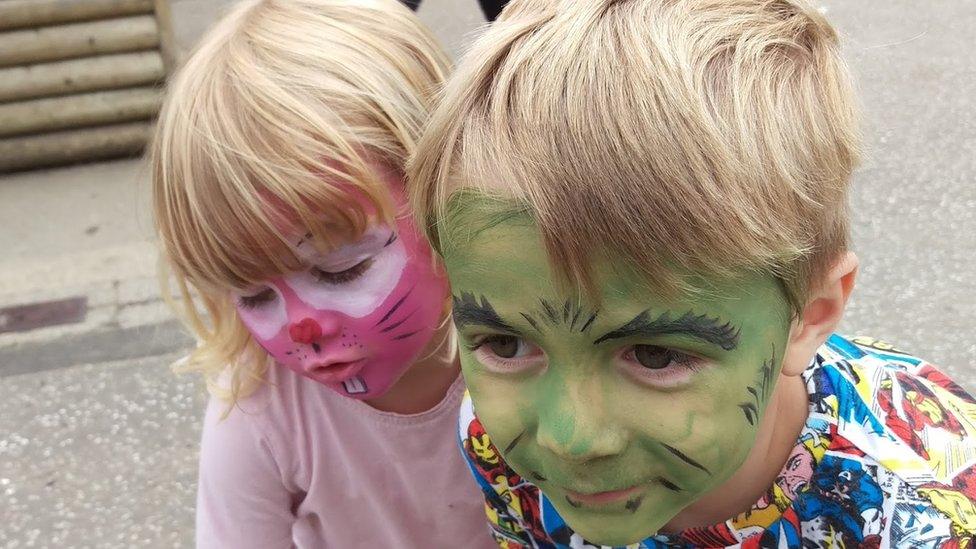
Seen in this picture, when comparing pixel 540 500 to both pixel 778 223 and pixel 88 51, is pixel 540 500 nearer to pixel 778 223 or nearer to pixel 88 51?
pixel 778 223

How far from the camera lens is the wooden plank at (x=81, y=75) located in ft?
15.3

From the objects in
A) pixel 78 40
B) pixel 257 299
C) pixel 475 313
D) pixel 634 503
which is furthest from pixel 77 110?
pixel 634 503

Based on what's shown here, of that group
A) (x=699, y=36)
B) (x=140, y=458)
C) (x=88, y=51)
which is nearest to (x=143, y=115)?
(x=88, y=51)

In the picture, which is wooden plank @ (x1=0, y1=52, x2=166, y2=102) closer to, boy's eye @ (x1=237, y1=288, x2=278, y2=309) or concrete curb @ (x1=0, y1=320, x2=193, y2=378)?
concrete curb @ (x1=0, y1=320, x2=193, y2=378)

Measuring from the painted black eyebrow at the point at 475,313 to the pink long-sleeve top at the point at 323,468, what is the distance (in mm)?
769

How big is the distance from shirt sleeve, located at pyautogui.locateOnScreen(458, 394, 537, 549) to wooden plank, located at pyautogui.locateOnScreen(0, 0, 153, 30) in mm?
3682

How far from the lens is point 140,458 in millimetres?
3080

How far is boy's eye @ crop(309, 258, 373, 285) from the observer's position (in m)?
1.63

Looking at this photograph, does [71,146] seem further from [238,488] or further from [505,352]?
[505,352]

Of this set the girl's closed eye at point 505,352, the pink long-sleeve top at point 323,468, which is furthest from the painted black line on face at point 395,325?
the girl's closed eye at point 505,352

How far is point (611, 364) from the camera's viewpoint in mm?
1127

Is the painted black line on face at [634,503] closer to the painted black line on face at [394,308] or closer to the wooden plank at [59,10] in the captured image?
the painted black line on face at [394,308]

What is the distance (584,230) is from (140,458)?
238cm

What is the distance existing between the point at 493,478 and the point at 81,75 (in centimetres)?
376
